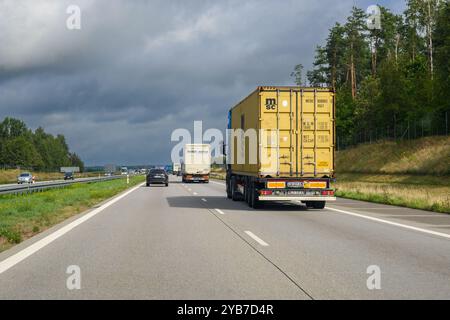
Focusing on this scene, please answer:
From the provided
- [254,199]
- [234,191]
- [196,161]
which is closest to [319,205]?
[254,199]

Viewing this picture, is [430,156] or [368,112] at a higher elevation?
[368,112]

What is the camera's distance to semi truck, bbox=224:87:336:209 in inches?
698

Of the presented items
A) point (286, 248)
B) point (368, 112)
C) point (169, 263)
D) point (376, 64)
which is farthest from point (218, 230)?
point (376, 64)

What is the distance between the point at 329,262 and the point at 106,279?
3226mm

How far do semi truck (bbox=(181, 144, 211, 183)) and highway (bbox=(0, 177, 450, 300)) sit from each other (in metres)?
34.7

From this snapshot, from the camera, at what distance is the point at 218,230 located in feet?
40.4

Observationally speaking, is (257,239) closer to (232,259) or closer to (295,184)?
(232,259)

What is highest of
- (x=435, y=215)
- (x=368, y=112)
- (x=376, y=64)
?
(x=376, y=64)

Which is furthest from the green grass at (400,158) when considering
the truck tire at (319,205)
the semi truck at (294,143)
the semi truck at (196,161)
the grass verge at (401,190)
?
the semi truck at (294,143)

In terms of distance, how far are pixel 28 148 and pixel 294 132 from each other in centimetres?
13457

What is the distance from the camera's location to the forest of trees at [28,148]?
457 ft

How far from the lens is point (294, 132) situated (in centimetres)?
1791

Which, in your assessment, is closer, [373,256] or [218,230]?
[373,256]
